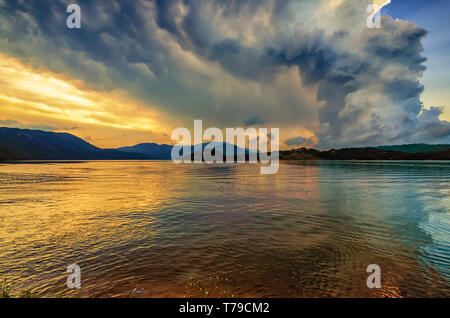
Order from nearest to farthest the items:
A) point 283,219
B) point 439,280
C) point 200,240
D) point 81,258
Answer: point 439,280
point 81,258
point 200,240
point 283,219

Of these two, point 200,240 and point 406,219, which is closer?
point 200,240

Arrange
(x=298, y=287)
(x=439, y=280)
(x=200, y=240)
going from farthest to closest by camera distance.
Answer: (x=200, y=240) < (x=439, y=280) < (x=298, y=287)

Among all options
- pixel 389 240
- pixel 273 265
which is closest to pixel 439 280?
pixel 389 240

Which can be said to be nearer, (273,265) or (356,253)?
(273,265)
